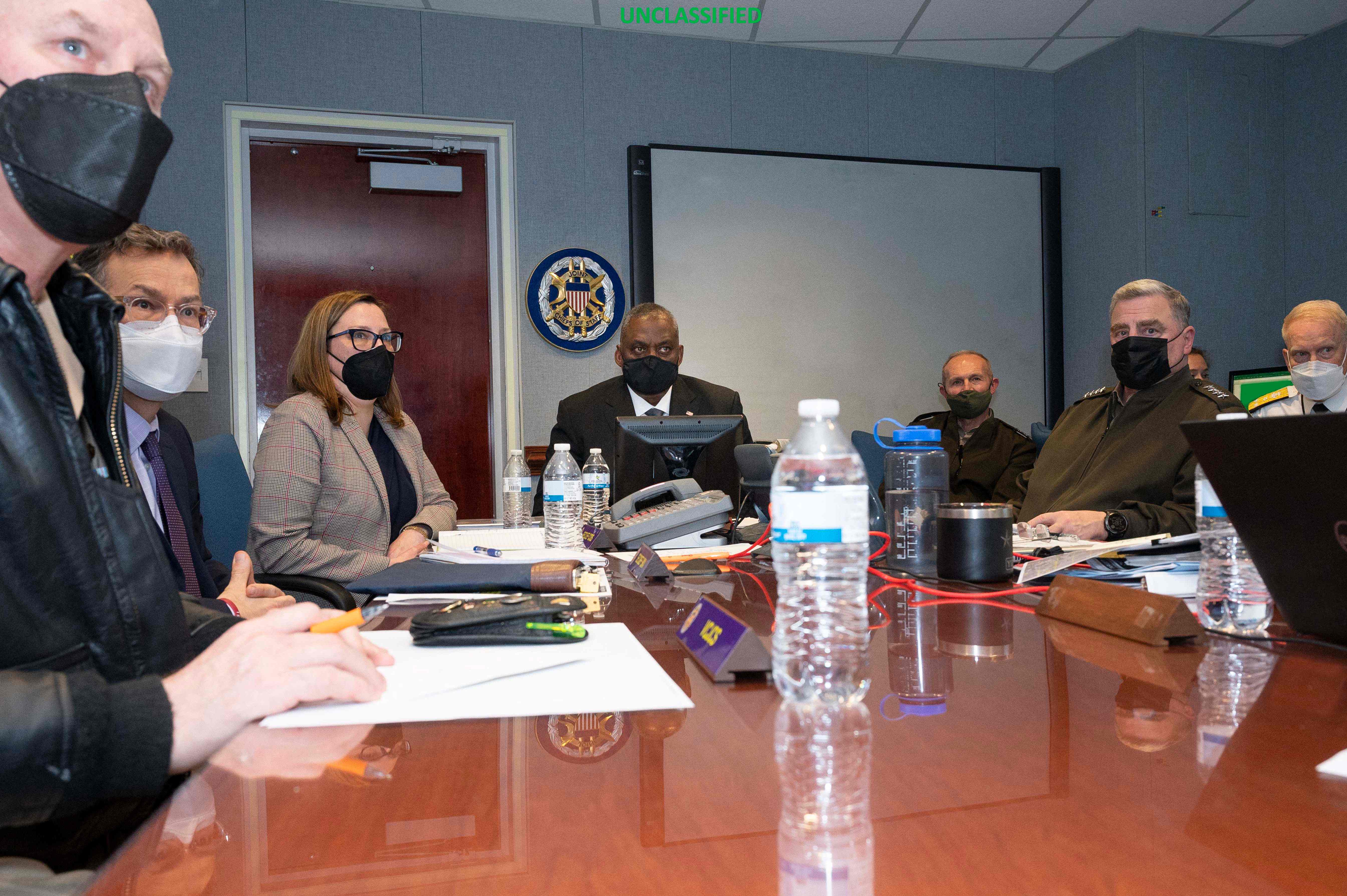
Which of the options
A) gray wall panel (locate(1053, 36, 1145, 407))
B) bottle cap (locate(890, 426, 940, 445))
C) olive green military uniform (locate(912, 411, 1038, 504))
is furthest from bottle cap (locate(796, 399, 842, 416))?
gray wall panel (locate(1053, 36, 1145, 407))

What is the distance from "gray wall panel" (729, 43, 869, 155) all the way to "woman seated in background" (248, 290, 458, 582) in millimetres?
2409

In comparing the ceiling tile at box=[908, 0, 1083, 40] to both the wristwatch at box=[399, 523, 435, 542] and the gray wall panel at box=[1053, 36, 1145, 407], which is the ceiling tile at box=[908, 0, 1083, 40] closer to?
the gray wall panel at box=[1053, 36, 1145, 407]

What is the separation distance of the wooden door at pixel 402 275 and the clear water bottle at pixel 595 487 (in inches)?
68.8

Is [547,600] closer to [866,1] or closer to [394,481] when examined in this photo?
[394,481]

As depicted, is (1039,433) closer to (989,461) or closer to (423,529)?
(989,461)

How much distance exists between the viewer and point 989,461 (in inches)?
150

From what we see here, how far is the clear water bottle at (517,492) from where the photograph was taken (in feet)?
8.66

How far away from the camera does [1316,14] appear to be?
4.06 metres

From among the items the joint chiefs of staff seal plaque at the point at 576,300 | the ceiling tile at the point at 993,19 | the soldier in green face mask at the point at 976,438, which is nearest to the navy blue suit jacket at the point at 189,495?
the joint chiefs of staff seal plaque at the point at 576,300

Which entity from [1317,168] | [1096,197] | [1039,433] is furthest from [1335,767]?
[1317,168]

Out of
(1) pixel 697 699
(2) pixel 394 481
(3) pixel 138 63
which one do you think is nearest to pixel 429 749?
(1) pixel 697 699

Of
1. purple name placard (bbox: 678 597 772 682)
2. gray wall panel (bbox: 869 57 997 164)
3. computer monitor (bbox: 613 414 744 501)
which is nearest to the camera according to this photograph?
purple name placard (bbox: 678 597 772 682)

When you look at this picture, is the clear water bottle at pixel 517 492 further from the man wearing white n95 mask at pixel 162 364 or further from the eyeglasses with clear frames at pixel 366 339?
the man wearing white n95 mask at pixel 162 364

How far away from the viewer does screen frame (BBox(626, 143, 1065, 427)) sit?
13.6 ft
